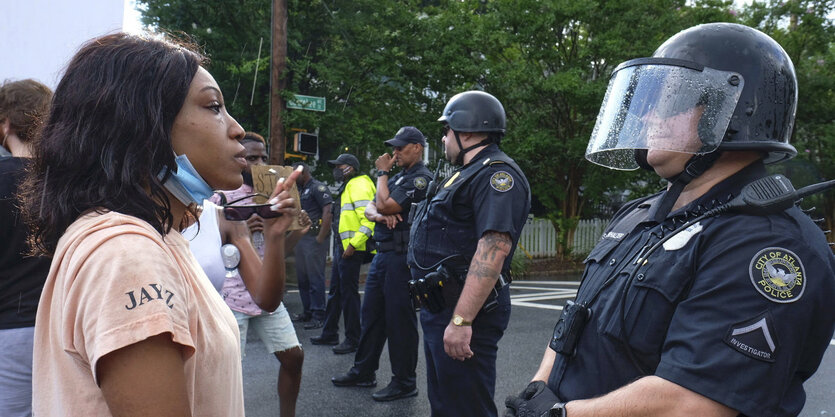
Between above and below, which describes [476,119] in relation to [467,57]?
below

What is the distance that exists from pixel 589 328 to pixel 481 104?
2.24m

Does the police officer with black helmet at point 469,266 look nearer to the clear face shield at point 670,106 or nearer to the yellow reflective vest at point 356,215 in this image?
the clear face shield at point 670,106

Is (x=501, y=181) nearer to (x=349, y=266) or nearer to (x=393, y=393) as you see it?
(x=393, y=393)

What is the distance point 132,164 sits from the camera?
1.30 m

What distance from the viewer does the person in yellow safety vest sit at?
672cm

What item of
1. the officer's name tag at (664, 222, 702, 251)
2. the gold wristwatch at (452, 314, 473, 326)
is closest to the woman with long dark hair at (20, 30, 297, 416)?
the officer's name tag at (664, 222, 702, 251)

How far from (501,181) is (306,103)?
9.02 metres

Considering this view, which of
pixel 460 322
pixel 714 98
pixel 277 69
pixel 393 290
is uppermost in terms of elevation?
pixel 277 69

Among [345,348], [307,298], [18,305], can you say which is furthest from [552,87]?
[18,305]

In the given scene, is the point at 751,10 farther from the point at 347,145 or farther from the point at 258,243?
the point at 258,243

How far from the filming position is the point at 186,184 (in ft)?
4.75

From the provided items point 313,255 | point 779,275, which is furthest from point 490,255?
point 313,255

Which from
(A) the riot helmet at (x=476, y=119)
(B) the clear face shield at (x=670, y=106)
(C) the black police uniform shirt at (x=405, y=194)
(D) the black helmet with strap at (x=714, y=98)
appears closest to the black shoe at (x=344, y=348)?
(C) the black police uniform shirt at (x=405, y=194)

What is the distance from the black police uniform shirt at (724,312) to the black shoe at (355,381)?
3.87m
